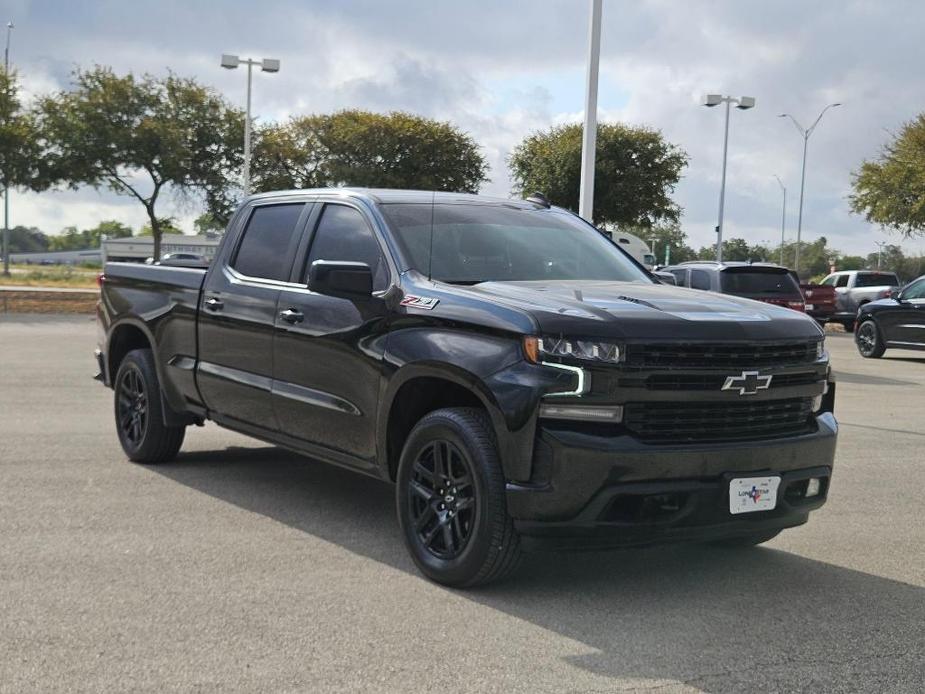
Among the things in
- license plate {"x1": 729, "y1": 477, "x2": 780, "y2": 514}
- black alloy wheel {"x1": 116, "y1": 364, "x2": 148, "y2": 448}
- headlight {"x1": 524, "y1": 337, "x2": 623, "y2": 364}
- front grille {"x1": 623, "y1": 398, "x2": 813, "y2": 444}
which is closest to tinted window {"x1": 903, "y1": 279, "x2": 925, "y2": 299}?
black alloy wheel {"x1": 116, "y1": 364, "x2": 148, "y2": 448}

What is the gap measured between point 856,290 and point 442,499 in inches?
1187

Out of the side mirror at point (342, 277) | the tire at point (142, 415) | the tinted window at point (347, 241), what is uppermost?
the tinted window at point (347, 241)

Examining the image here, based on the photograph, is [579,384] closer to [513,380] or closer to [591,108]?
[513,380]

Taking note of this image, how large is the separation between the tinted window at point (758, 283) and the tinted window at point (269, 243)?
13.7m

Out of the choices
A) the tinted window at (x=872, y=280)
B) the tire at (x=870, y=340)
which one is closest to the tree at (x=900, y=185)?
the tinted window at (x=872, y=280)

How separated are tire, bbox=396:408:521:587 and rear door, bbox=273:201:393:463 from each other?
17.4 inches

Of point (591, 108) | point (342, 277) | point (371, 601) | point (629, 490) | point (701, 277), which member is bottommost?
point (371, 601)

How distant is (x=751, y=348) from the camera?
5.05 metres

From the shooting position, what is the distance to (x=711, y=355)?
4938 mm

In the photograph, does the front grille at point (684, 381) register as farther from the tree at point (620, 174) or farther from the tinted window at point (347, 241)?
the tree at point (620, 174)

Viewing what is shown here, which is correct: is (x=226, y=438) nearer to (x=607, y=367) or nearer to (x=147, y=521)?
(x=147, y=521)

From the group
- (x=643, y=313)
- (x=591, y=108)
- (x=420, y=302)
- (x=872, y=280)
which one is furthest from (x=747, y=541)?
(x=872, y=280)

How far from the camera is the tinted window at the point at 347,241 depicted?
599 cm

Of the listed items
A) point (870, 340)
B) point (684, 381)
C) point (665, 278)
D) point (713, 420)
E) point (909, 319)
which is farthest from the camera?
point (870, 340)
